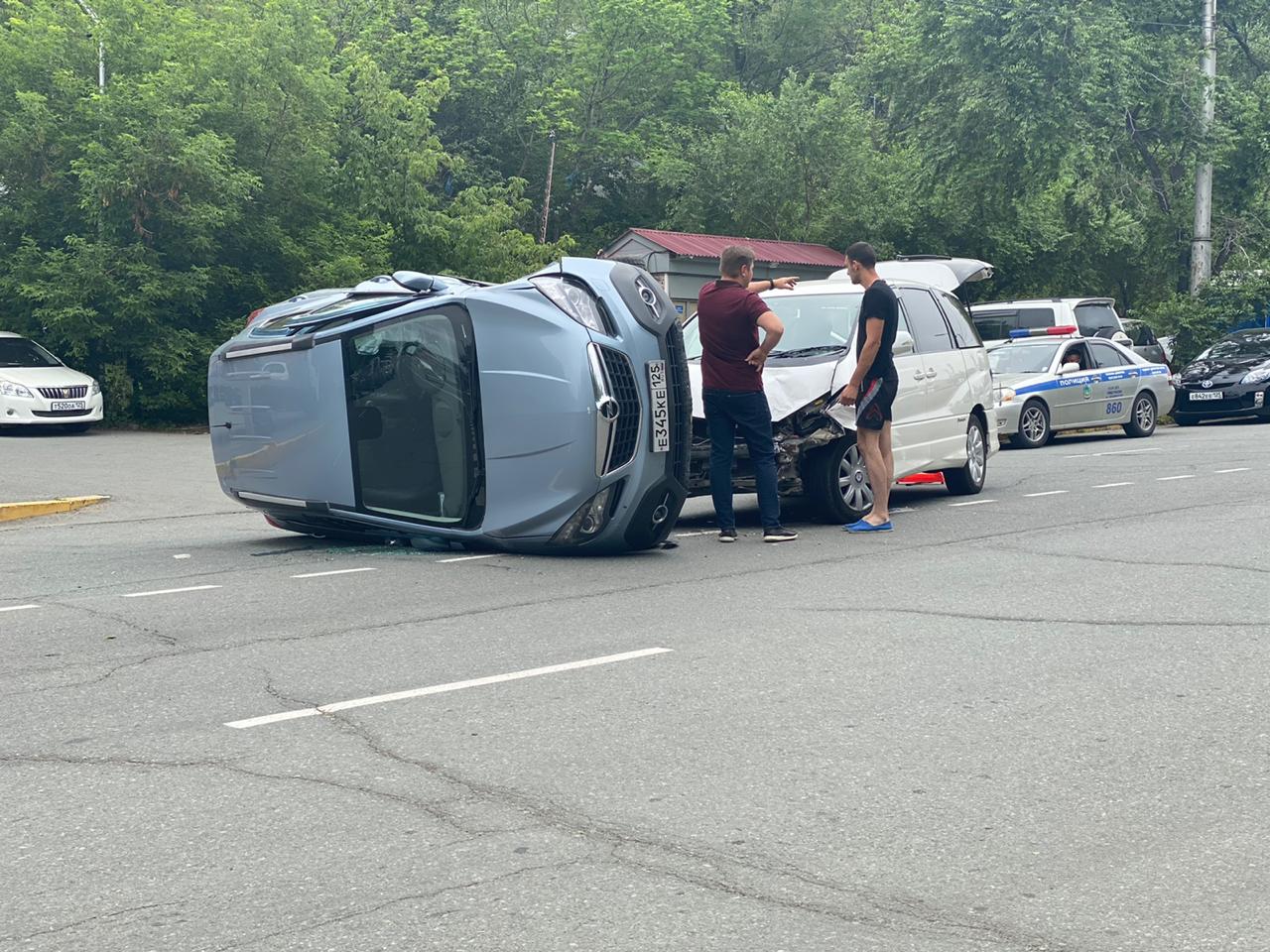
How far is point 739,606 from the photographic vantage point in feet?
26.4

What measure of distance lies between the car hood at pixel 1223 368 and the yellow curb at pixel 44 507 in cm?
1728

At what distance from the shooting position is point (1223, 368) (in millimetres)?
25281

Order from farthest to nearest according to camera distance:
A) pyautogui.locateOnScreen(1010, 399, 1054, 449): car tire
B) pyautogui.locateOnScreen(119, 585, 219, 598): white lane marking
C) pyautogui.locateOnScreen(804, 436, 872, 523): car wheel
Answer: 1. pyautogui.locateOnScreen(1010, 399, 1054, 449): car tire
2. pyautogui.locateOnScreen(804, 436, 872, 523): car wheel
3. pyautogui.locateOnScreen(119, 585, 219, 598): white lane marking

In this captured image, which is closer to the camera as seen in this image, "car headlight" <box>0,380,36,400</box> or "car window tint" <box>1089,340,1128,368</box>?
"car window tint" <box>1089,340,1128,368</box>

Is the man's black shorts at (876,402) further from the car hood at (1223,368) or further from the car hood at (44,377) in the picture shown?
the car hood at (44,377)

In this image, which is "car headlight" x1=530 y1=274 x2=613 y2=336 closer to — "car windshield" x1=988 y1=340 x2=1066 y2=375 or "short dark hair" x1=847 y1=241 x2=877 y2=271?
"short dark hair" x1=847 y1=241 x2=877 y2=271

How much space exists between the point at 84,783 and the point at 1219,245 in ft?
107

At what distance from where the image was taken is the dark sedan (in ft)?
81.0

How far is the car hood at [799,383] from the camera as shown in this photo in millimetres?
11289

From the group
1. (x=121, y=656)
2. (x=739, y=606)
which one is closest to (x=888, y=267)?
(x=739, y=606)

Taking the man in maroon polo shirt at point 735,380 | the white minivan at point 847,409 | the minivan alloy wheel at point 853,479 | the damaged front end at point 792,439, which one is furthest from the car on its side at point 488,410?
the minivan alloy wheel at point 853,479

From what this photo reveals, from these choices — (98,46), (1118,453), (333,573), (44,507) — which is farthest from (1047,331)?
(333,573)

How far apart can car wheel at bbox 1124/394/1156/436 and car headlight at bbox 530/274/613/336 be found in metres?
14.4

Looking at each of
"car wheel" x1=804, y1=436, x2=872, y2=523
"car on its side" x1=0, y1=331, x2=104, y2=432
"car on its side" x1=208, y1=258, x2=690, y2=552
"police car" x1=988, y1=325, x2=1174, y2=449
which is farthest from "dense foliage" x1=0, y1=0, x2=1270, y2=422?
"car wheel" x1=804, y1=436, x2=872, y2=523
